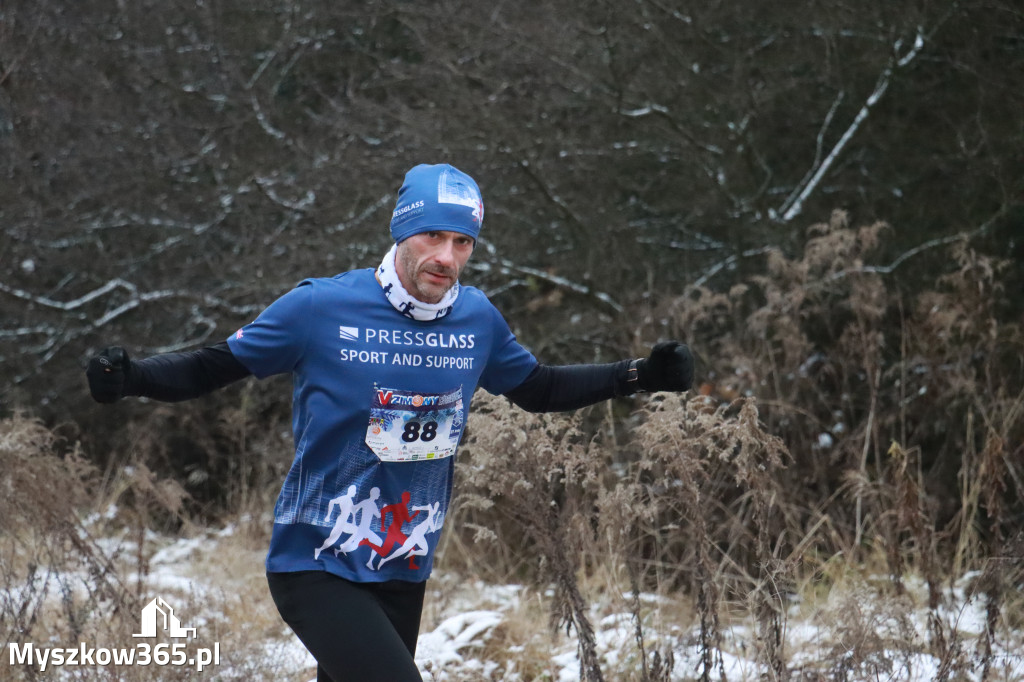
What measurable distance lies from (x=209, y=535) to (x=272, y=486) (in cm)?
65

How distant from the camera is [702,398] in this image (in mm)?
3643

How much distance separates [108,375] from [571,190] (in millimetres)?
4786

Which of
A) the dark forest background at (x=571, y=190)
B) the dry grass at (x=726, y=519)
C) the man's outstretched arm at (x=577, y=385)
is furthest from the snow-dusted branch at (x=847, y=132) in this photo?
the man's outstretched arm at (x=577, y=385)

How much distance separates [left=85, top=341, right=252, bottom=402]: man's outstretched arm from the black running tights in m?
0.49

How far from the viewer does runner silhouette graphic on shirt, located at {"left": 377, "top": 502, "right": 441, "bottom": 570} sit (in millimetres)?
2623

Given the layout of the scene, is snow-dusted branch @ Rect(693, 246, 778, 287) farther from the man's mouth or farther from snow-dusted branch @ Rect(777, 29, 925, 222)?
the man's mouth

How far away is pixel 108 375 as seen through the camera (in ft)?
7.85

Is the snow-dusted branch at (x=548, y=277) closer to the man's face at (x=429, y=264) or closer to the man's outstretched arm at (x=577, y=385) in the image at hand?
the man's outstretched arm at (x=577, y=385)

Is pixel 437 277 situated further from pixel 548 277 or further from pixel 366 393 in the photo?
pixel 548 277

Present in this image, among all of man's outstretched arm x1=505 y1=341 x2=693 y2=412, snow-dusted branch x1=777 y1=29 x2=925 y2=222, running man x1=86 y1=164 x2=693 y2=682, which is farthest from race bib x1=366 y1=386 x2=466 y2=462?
snow-dusted branch x1=777 y1=29 x2=925 y2=222

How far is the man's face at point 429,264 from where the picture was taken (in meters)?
2.68

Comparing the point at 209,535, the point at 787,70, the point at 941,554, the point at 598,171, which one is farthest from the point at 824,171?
the point at 209,535

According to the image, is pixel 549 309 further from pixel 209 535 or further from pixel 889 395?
pixel 209 535

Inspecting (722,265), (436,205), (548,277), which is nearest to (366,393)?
(436,205)
